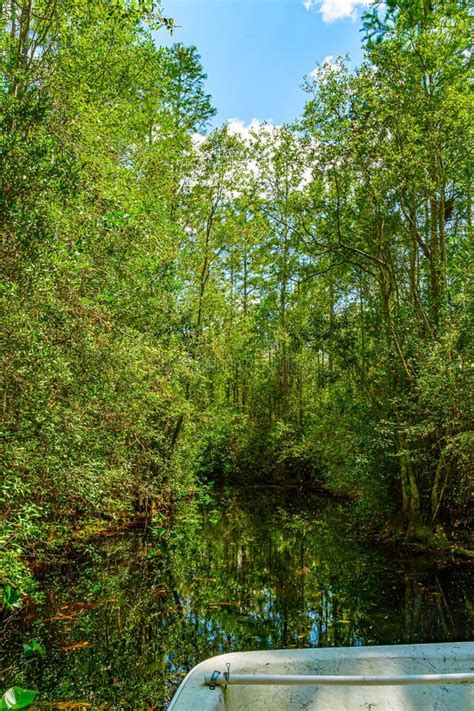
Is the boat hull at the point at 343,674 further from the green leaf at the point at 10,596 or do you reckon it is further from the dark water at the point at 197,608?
the green leaf at the point at 10,596

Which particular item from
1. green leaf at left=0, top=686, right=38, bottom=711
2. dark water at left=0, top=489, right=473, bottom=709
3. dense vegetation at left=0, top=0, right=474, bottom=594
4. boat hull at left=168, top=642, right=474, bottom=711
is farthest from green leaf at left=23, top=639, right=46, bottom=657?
green leaf at left=0, top=686, right=38, bottom=711

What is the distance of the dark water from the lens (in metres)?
4.74

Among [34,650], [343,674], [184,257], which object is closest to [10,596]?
[34,650]

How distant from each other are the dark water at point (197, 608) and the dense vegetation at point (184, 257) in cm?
85

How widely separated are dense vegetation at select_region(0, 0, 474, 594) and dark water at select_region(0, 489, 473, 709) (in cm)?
85

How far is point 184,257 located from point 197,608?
10.3 metres

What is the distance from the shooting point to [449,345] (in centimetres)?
845

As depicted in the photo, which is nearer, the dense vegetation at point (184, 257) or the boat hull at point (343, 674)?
the boat hull at point (343, 674)

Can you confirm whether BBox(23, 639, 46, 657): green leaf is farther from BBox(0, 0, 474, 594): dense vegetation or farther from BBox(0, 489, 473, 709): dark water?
BBox(0, 0, 474, 594): dense vegetation

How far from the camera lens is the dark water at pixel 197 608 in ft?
15.6

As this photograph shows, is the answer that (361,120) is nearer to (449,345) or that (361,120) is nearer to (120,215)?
(449,345)

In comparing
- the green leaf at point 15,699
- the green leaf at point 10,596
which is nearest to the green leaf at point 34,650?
the green leaf at point 10,596

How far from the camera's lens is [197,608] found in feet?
22.0

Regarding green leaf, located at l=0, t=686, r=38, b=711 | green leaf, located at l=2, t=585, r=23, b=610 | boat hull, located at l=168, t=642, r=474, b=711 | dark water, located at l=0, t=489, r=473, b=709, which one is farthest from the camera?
dark water, located at l=0, t=489, r=473, b=709
